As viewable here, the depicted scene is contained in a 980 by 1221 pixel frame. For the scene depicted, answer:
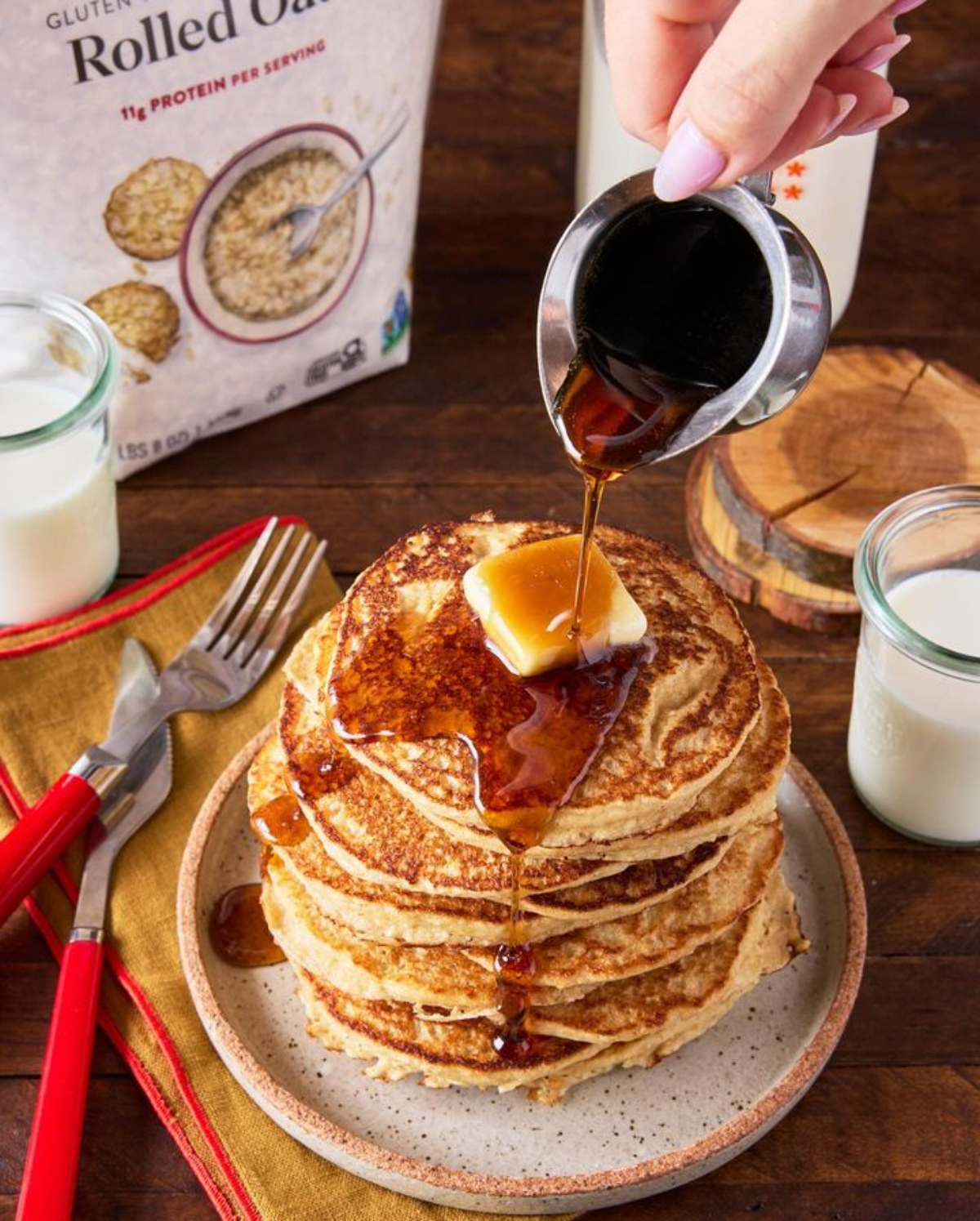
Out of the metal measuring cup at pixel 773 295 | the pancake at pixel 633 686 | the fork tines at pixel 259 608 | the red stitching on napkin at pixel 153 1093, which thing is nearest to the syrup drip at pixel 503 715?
the pancake at pixel 633 686

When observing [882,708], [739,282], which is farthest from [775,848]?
[739,282]

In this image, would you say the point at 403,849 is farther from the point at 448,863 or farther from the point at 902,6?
the point at 902,6

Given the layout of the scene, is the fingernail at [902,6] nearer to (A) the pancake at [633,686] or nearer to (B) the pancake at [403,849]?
(A) the pancake at [633,686]

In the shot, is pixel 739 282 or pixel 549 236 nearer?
pixel 739 282

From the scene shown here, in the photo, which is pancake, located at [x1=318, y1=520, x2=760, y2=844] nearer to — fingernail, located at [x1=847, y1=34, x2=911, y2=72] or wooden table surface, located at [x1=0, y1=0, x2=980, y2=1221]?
wooden table surface, located at [x1=0, y1=0, x2=980, y2=1221]

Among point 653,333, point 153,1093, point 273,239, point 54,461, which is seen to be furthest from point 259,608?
point 653,333

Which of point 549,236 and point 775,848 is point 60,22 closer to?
point 549,236
